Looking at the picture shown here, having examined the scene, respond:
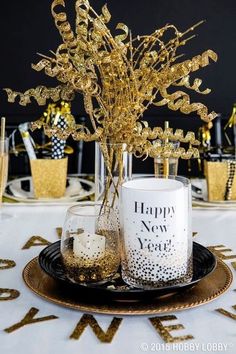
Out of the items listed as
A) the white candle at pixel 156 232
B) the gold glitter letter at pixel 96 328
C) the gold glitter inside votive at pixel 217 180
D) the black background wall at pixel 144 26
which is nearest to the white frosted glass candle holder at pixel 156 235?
the white candle at pixel 156 232

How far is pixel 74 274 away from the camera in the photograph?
99 centimetres

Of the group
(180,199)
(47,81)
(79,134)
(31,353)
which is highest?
(47,81)

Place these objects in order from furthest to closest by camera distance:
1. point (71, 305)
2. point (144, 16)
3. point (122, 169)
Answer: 1. point (144, 16)
2. point (122, 169)
3. point (71, 305)

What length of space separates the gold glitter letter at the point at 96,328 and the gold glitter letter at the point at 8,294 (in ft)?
0.48

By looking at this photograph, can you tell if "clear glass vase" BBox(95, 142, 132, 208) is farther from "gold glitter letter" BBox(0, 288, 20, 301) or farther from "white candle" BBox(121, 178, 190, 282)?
"gold glitter letter" BBox(0, 288, 20, 301)

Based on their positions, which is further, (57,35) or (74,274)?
(57,35)

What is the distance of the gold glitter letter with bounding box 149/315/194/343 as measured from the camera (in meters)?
0.83

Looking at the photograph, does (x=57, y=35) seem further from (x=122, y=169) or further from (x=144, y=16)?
(x=122, y=169)

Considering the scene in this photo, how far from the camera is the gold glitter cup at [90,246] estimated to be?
98 cm

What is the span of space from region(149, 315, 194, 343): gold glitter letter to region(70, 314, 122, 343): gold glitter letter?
0.06 m

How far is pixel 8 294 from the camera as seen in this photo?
99cm

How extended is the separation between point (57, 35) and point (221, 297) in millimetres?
2219

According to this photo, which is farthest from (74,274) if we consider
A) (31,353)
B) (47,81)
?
(47,81)

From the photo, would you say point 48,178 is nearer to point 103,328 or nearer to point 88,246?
point 88,246
